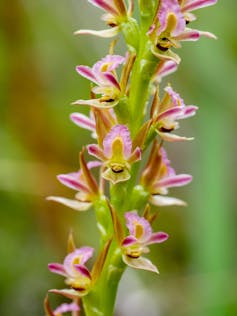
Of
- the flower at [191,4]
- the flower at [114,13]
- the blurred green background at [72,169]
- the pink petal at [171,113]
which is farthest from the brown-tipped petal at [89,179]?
the blurred green background at [72,169]

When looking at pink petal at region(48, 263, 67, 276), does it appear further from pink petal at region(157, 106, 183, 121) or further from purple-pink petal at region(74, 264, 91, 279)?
pink petal at region(157, 106, 183, 121)

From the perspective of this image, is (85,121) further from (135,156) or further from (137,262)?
(137,262)

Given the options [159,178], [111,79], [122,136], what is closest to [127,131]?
[122,136]

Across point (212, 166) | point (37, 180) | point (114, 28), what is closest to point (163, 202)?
point (114, 28)

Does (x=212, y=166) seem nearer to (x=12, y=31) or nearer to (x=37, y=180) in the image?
(x=37, y=180)

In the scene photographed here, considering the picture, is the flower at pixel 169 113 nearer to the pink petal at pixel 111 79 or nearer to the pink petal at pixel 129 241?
the pink petal at pixel 111 79

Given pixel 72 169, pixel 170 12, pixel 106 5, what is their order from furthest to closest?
pixel 72 169 → pixel 106 5 → pixel 170 12

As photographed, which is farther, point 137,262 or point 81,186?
point 81,186

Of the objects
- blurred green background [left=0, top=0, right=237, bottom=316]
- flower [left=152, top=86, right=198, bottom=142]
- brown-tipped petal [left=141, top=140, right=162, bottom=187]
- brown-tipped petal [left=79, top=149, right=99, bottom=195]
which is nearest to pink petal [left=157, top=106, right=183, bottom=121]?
flower [left=152, top=86, right=198, bottom=142]

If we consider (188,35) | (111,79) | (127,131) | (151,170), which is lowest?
(151,170)
